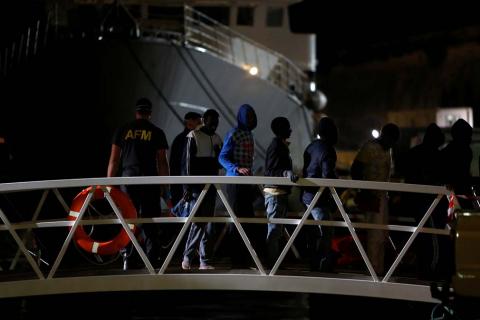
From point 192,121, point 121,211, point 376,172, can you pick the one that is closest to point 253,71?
point 192,121

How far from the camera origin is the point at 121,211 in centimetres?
1026

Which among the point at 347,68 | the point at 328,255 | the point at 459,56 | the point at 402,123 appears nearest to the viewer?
the point at 328,255

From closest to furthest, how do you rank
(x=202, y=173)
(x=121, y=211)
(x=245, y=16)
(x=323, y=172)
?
1. (x=121, y=211)
2. (x=323, y=172)
3. (x=202, y=173)
4. (x=245, y=16)

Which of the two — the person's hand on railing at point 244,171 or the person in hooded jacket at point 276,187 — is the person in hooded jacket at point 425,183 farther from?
the person's hand on railing at point 244,171

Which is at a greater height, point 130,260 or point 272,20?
point 272,20

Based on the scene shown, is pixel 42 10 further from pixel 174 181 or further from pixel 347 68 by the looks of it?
pixel 347 68

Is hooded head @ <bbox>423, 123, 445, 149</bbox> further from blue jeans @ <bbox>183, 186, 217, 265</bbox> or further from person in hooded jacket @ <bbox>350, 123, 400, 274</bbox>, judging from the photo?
blue jeans @ <bbox>183, 186, 217, 265</bbox>

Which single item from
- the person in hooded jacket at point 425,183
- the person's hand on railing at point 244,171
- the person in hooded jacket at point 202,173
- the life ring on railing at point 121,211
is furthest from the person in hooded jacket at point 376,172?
the life ring on railing at point 121,211

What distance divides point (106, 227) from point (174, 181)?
6.65 m

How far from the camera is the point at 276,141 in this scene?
10.7 metres

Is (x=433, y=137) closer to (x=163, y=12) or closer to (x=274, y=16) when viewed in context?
(x=163, y=12)

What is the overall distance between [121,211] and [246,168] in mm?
1524

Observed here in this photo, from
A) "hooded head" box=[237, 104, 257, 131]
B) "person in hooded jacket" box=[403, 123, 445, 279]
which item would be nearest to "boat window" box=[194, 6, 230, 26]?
"person in hooded jacket" box=[403, 123, 445, 279]

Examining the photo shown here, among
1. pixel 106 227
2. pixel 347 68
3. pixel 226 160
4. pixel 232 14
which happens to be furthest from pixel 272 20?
pixel 347 68
